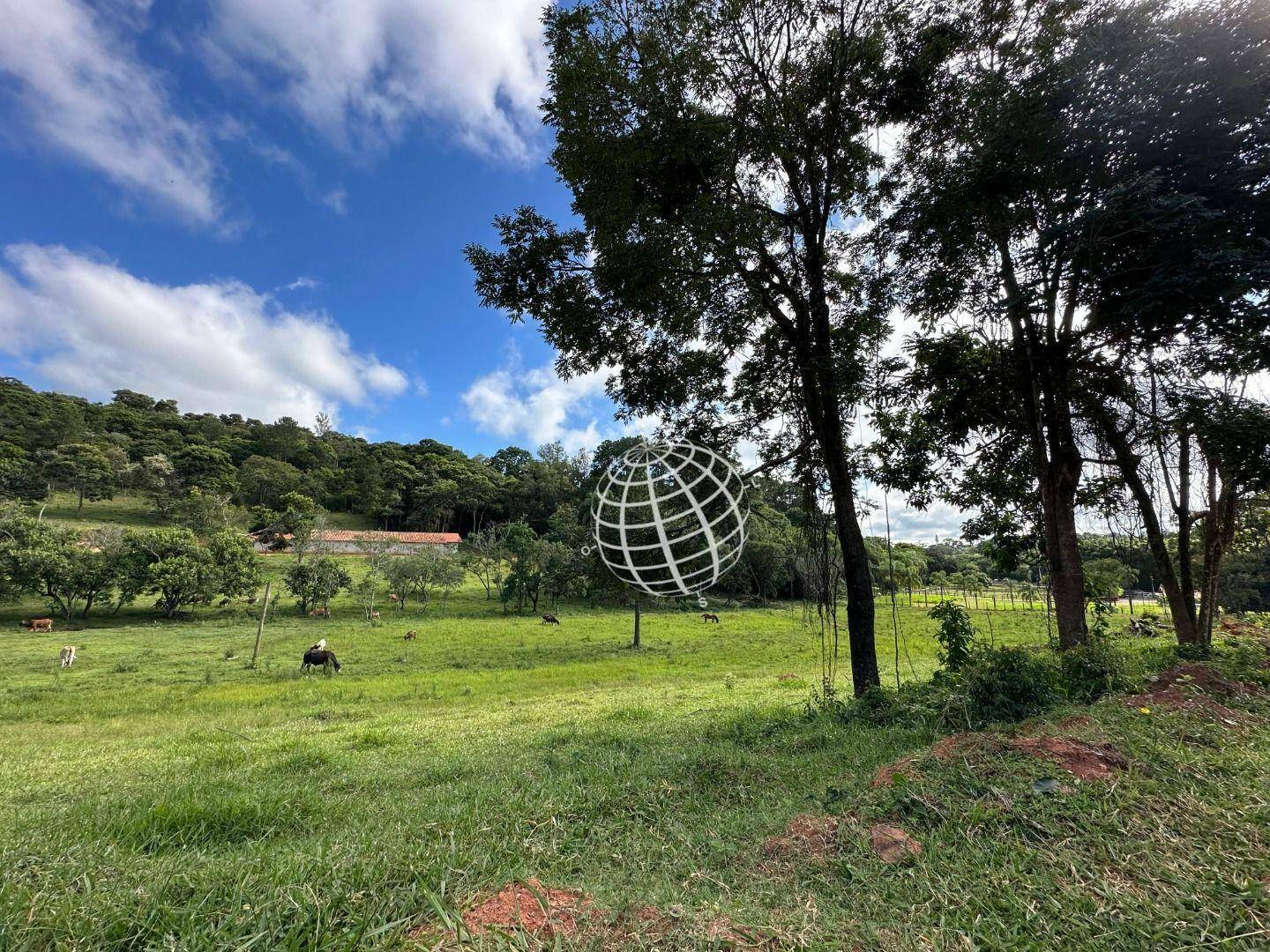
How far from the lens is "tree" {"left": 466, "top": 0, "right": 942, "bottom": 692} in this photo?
18.6ft

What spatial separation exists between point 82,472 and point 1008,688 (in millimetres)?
85660

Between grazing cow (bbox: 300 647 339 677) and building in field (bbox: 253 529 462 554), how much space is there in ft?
78.1

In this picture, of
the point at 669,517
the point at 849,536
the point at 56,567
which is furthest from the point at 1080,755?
the point at 56,567

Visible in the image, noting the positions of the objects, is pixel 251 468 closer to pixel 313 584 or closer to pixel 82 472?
pixel 82 472

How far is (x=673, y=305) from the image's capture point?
20.7ft

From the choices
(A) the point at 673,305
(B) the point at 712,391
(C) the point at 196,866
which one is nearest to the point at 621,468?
(A) the point at 673,305

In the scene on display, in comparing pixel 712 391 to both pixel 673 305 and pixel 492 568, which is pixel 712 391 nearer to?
pixel 673 305

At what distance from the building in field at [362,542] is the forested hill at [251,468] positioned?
9.86 m

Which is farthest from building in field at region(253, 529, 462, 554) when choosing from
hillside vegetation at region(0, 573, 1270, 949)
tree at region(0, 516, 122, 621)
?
hillside vegetation at region(0, 573, 1270, 949)

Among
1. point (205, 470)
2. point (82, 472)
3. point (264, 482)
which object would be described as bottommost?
point (82, 472)

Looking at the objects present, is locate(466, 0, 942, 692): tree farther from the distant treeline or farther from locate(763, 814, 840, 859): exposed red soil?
the distant treeline

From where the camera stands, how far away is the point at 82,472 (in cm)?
5881

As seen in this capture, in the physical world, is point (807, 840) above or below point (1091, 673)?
below

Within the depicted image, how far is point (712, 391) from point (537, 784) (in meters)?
5.20
